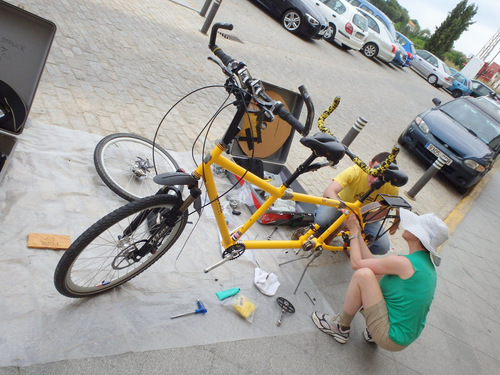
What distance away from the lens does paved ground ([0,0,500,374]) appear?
2.60 m

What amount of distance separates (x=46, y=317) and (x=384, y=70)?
18442 millimetres

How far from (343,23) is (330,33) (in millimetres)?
707

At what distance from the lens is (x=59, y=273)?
2072mm

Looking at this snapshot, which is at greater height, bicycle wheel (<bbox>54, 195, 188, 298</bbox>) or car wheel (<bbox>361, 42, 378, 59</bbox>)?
car wheel (<bbox>361, 42, 378, 59</bbox>)

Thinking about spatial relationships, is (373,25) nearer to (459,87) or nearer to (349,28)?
(349,28)

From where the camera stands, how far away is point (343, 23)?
1432cm

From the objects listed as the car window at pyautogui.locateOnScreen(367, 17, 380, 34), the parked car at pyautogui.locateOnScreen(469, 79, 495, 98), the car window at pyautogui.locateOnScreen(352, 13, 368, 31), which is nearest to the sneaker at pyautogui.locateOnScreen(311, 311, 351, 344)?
the car window at pyautogui.locateOnScreen(352, 13, 368, 31)

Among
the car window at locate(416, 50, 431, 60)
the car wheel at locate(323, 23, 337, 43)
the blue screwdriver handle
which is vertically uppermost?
the car window at locate(416, 50, 431, 60)

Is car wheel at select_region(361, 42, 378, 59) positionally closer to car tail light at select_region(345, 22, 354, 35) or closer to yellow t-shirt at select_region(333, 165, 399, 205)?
car tail light at select_region(345, 22, 354, 35)

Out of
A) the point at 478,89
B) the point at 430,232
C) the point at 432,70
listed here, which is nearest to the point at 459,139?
the point at 430,232

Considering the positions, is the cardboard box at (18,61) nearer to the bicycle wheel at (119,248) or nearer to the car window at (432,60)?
the bicycle wheel at (119,248)

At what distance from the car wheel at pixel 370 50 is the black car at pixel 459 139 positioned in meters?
8.94

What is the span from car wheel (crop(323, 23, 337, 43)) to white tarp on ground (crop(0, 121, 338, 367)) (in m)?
12.8

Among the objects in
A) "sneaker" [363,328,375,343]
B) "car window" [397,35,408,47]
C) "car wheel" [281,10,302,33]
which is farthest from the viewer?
"car window" [397,35,408,47]
